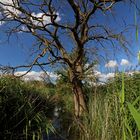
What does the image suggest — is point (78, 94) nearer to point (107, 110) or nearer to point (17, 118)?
point (17, 118)

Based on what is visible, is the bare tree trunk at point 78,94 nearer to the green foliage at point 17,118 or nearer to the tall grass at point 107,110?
the tall grass at point 107,110

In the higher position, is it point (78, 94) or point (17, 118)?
point (78, 94)

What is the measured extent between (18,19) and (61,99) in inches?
417

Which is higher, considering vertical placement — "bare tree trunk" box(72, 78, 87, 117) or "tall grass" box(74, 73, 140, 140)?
"bare tree trunk" box(72, 78, 87, 117)

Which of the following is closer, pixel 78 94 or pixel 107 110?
pixel 107 110

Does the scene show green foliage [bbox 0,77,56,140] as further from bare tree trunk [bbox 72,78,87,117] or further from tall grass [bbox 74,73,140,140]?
bare tree trunk [bbox 72,78,87,117]

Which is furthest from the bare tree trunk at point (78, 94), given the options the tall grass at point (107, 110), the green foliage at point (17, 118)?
the green foliage at point (17, 118)

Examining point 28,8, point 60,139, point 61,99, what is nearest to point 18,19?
point 28,8

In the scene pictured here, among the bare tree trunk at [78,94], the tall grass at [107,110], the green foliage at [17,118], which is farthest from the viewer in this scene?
the bare tree trunk at [78,94]

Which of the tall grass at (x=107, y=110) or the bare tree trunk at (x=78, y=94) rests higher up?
the bare tree trunk at (x=78, y=94)

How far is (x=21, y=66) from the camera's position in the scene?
62.1 ft

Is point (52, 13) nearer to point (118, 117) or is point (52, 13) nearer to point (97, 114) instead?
point (97, 114)

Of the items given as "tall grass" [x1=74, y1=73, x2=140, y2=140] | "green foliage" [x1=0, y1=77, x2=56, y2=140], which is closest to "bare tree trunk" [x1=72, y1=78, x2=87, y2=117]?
"tall grass" [x1=74, y1=73, x2=140, y2=140]

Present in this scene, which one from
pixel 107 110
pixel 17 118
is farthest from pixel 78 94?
pixel 107 110
